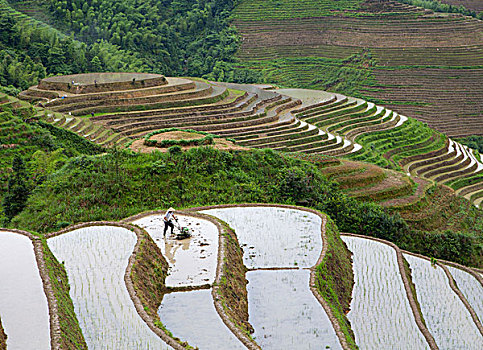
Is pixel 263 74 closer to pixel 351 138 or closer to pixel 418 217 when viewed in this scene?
Answer: pixel 351 138

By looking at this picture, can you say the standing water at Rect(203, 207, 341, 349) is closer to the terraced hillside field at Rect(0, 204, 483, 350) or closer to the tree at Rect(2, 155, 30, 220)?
the terraced hillside field at Rect(0, 204, 483, 350)

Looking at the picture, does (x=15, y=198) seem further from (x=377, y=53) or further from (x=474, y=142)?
(x=377, y=53)

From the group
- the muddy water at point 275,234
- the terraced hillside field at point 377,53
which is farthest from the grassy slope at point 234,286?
the terraced hillside field at point 377,53

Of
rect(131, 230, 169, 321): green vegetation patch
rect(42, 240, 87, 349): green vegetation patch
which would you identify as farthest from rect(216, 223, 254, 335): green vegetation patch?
rect(42, 240, 87, 349): green vegetation patch

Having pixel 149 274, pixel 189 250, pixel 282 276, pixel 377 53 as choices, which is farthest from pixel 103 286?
pixel 377 53

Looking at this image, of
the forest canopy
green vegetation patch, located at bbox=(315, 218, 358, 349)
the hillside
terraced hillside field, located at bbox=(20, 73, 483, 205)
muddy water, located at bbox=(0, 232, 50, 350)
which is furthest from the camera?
the forest canopy

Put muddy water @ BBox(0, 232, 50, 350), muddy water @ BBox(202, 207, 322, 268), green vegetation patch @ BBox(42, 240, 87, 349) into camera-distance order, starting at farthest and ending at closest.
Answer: muddy water @ BBox(202, 207, 322, 268) → green vegetation patch @ BBox(42, 240, 87, 349) → muddy water @ BBox(0, 232, 50, 350)
